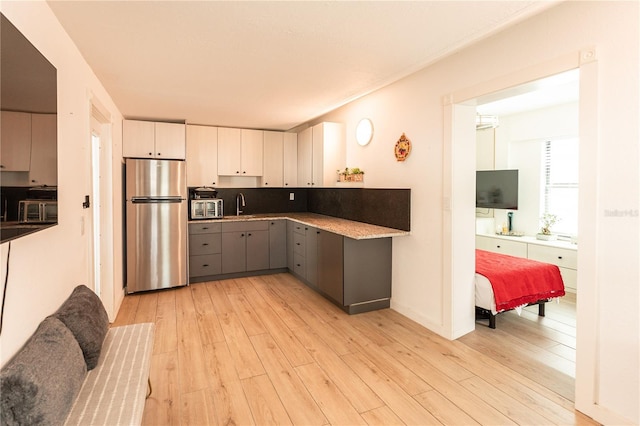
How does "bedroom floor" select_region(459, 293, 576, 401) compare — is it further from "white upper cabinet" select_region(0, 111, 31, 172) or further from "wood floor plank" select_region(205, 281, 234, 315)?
"white upper cabinet" select_region(0, 111, 31, 172)

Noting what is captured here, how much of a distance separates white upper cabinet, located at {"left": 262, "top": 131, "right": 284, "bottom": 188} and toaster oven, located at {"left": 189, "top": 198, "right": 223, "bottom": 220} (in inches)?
34.8

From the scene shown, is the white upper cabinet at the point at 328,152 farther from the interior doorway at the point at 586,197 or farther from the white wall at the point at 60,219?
the white wall at the point at 60,219

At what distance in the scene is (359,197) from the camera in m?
4.55

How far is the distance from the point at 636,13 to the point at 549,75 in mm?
489

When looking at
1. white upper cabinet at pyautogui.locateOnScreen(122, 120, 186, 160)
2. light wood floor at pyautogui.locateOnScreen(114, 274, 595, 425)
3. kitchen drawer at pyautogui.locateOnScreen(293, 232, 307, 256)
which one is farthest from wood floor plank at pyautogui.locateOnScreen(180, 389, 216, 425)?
white upper cabinet at pyautogui.locateOnScreen(122, 120, 186, 160)

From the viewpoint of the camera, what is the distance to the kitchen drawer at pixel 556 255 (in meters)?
4.37

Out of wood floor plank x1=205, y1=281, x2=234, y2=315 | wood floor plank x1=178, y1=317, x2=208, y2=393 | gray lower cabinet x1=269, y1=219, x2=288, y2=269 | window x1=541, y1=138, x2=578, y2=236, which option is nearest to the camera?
wood floor plank x1=178, y1=317, x2=208, y2=393

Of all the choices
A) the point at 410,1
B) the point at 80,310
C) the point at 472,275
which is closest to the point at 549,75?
the point at 410,1

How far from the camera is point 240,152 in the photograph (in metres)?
5.62

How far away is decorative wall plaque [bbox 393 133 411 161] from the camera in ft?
11.7

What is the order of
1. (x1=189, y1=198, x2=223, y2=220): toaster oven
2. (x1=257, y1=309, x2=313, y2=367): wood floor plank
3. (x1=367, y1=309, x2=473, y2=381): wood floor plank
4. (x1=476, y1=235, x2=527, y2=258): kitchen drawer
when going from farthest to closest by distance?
(x1=189, y1=198, x2=223, y2=220): toaster oven → (x1=476, y1=235, x2=527, y2=258): kitchen drawer → (x1=257, y1=309, x2=313, y2=367): wood floor plank → (x1=367, y1=309, x2=473, y2=381): wood floor plank

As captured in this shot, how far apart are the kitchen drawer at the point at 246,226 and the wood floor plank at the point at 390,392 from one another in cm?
292

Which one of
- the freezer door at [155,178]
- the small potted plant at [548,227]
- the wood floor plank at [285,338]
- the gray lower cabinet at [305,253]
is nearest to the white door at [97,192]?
the freezer door at [155,178]

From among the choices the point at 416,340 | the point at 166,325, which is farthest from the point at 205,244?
the point at 416,340
